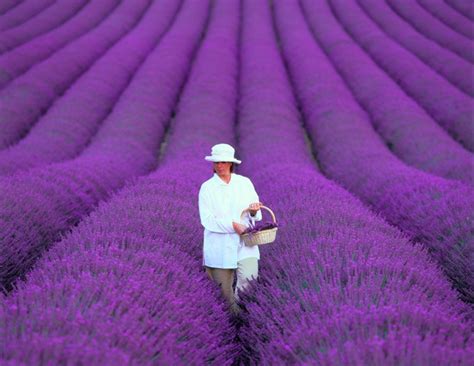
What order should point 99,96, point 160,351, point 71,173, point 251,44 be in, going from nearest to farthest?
point 160,351 < point 71,173 < point 99,96 < point 251,44

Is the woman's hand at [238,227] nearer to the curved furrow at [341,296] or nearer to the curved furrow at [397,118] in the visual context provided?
the curved furrow at [341,296]

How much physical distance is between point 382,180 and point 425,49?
10.5 meters

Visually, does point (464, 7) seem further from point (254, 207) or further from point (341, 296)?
point (341, 296)

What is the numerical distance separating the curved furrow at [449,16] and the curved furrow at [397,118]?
3.52 meters

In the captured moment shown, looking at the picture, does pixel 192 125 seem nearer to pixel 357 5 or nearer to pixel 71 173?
pixel 71 173

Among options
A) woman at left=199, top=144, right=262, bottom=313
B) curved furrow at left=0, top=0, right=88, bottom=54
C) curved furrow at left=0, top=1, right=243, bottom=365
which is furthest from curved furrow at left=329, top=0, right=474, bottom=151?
curved furrow at left=0, top=0, right=88, bottom=54

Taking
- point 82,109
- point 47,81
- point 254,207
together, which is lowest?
point 82,109

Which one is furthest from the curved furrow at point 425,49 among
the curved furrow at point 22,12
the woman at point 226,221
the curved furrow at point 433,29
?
the curved furrow at point 22,12

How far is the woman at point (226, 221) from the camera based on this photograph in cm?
367

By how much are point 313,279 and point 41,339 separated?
152 centimetres

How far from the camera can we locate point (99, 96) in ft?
39.3

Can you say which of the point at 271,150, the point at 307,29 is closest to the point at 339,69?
the point at 307,29

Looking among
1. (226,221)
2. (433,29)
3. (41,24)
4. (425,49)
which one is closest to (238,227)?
(226,221)

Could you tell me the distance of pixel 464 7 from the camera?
19.2 metres
